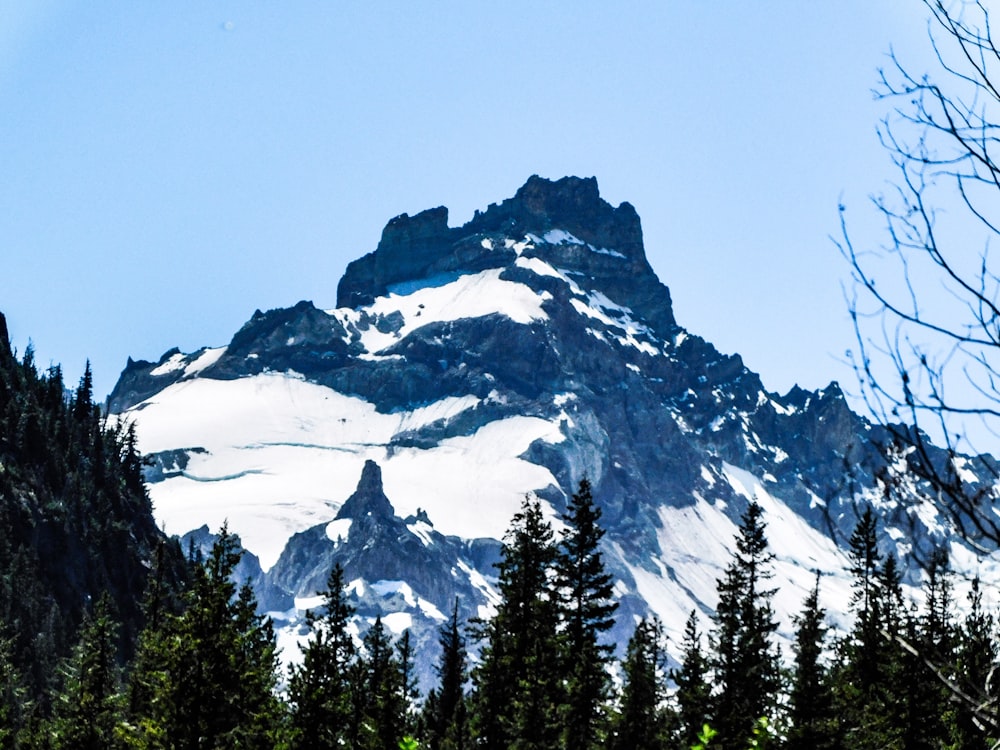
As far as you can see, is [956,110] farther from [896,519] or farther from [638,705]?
[638,705]

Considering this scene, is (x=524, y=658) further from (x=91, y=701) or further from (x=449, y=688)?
(x=449, y=688)

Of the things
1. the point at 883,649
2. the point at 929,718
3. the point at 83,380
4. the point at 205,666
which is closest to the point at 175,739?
the point at 205,666

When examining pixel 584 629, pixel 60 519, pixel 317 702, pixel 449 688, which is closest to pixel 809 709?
pixel 584 629

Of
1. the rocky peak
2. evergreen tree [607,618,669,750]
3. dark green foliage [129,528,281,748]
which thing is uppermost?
the rocky peak

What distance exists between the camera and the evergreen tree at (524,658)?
35375 mm

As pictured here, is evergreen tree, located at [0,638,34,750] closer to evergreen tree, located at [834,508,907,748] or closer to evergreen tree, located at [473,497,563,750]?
evergreen tree, located at [473,497,563,750]

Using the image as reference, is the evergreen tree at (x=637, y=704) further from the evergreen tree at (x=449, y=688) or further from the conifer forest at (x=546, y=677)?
the evergreen tree at (x=449, y=688)

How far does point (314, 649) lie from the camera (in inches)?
1244

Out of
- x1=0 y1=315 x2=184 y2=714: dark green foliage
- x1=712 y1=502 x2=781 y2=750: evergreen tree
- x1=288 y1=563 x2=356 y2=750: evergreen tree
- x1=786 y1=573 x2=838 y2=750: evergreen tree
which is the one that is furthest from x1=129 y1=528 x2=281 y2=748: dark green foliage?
x1=0 y1=315 x2=184 y2=714: dark green foliage

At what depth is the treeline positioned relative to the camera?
90.2 ft

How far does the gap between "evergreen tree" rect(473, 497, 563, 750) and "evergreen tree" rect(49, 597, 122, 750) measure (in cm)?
1248

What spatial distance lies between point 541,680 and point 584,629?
3.18 m

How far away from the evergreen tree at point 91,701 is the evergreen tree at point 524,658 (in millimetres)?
12477

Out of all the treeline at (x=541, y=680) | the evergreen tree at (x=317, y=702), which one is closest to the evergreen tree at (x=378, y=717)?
the treeline at (x=541, y=680)
